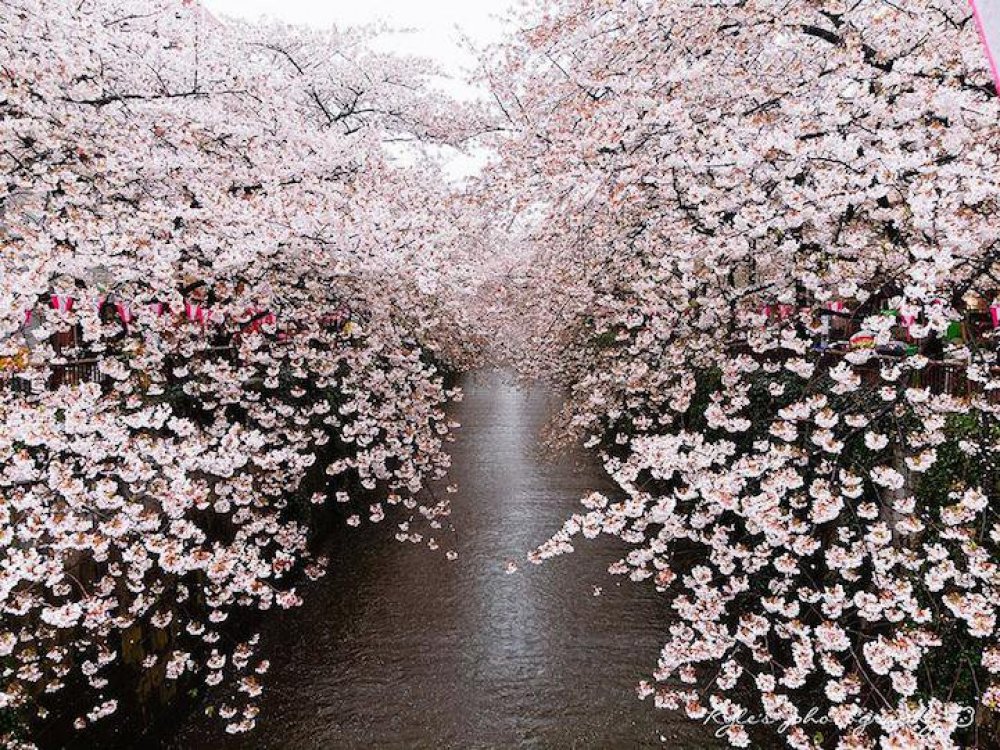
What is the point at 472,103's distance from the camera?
41.1 ft

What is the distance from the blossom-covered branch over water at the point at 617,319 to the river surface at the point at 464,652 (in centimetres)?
46

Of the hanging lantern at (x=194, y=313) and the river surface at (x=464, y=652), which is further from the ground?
the hanging lantern at (x=194, y=313)

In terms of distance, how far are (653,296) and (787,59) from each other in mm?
2967

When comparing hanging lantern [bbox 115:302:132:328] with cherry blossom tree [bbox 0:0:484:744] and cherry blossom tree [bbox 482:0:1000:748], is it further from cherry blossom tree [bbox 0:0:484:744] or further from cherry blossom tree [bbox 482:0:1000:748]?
cherry blossom tree [bbox 482:0:1000:748]

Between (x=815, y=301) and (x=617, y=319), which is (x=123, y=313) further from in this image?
(x=815, y=301)

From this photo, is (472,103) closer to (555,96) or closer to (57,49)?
(555,96)

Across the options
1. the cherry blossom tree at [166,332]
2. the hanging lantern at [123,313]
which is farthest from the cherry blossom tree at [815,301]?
the hanging lantern at [123,313]

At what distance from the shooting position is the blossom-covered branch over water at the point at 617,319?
4.74 m

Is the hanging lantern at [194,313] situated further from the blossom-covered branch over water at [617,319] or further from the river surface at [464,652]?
the river surface at [464,652]

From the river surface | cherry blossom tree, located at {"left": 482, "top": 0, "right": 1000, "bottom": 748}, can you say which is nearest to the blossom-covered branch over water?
cherry blossom tree, located at {"left": 482, "top": 0, "right": 1000, "bottom": 748}

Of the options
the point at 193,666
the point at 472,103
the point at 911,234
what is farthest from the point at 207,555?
the point at 472,103

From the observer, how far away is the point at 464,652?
838 centimetres

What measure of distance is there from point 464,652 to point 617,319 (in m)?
5.36

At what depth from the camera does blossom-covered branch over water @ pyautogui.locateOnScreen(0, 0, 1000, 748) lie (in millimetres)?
4738
